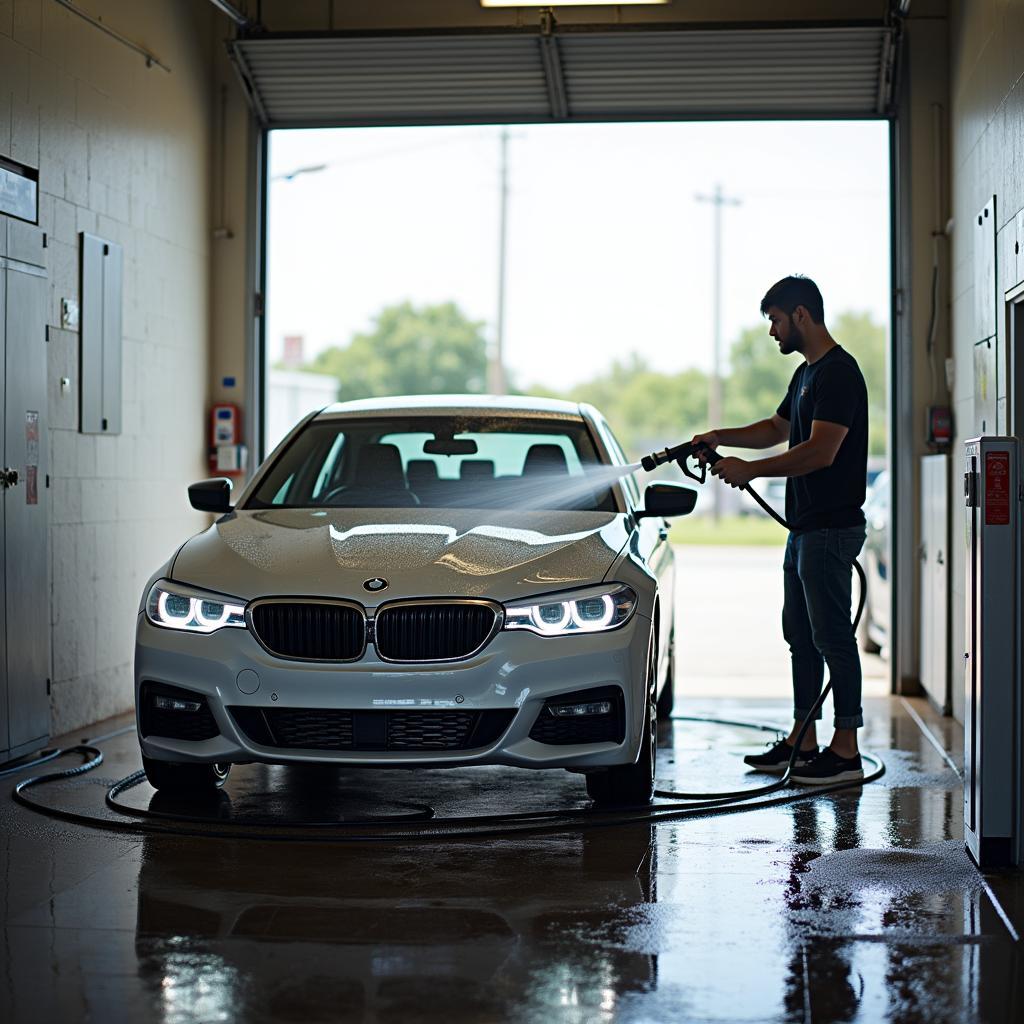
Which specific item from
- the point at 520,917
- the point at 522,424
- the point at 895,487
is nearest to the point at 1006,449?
the point at 520,917

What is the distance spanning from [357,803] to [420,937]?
1884 mm

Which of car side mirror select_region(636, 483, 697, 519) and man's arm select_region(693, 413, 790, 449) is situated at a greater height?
man's arm select_region(693, 413, 790, 449)

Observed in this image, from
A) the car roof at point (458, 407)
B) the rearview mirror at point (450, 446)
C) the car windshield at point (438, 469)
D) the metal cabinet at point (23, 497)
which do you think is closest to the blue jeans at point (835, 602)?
the car windshield at point (438, 469)

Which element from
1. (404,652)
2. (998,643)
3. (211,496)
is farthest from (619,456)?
(998,643)

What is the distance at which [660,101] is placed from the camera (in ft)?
33.7

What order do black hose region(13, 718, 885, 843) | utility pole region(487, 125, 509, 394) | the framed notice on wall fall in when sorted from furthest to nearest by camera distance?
utility pole region(487, 125, 509, 394) < the framed notice on wall < black hose region(13, 718, 885, 843)

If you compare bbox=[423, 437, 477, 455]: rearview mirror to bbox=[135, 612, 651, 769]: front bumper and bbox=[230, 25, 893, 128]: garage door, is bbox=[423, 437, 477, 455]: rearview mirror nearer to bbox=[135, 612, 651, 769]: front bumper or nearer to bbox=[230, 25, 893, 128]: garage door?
bbox=[135, 612, 651, 769]: front bumper

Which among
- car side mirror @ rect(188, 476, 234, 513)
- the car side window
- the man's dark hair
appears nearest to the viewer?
car side mirror @ rect(188, 476, 234, 513)

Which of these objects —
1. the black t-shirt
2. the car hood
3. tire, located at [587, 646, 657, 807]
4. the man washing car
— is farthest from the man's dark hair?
tire, located at [587, 646, 657, 807]

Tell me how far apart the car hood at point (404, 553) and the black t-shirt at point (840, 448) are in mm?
865

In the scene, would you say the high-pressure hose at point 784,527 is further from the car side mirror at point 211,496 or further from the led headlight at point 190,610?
the led headlight at point 190,610

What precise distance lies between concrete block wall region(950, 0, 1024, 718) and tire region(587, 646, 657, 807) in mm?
2253

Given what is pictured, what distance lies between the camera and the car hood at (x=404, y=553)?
18.0 feet

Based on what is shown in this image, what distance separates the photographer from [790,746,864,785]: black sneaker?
6.56 m
